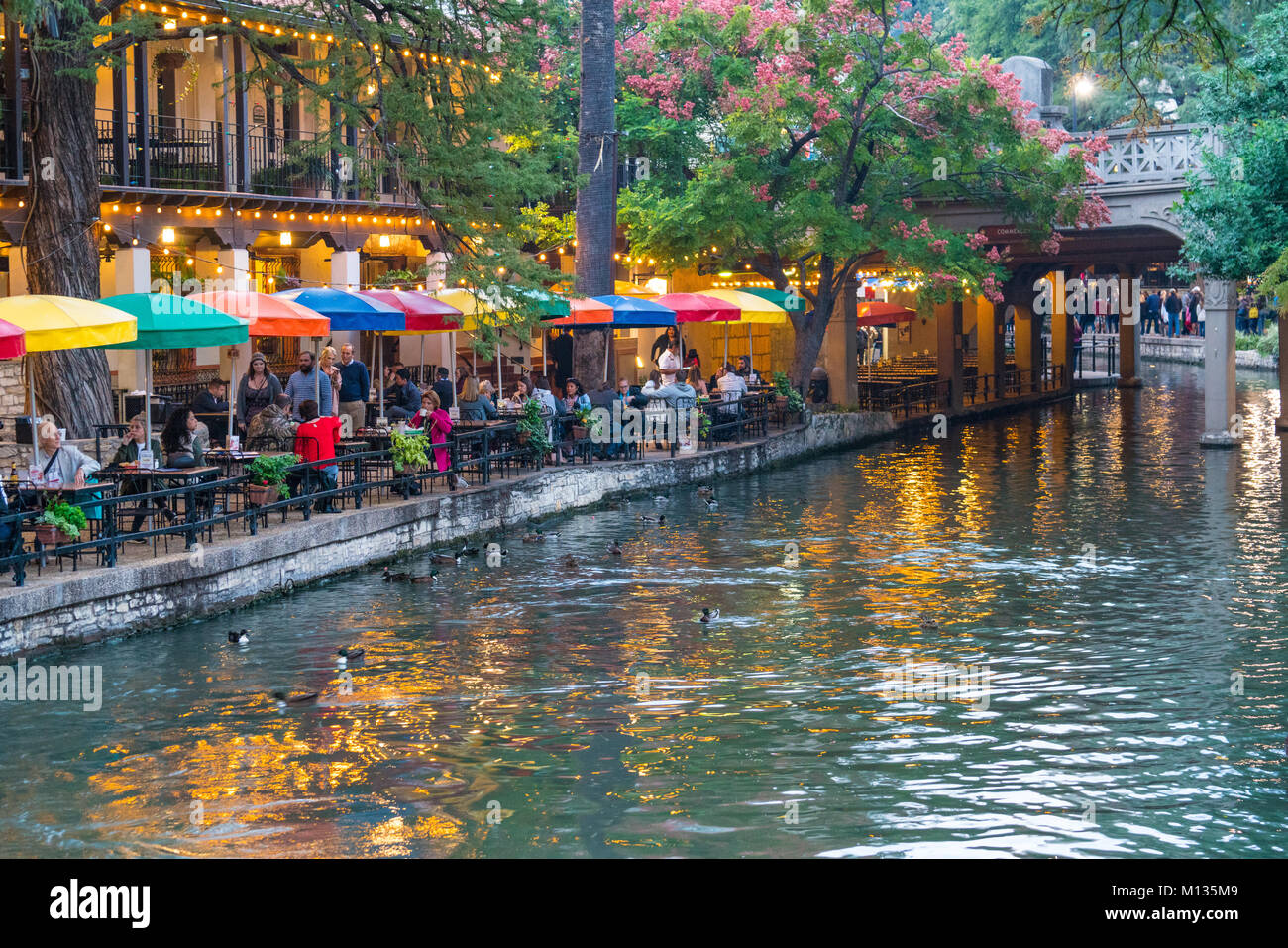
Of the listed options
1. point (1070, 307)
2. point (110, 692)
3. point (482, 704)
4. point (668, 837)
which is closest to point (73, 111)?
point (110, 692)

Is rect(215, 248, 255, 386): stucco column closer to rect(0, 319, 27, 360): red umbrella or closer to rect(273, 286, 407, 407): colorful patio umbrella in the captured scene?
rect(273, 286, 407, 407): colorful patio umbrella

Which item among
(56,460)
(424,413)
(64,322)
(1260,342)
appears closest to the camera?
(64,322)

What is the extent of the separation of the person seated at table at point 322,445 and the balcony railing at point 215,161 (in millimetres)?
6257

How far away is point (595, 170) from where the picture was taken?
28984 mm

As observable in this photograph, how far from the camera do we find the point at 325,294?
21.3 metres

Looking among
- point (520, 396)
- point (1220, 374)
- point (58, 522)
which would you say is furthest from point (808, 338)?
point (58, 522)

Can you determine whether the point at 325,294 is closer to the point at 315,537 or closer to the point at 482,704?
the point at 315,537

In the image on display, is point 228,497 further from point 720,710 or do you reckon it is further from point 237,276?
point 237,276

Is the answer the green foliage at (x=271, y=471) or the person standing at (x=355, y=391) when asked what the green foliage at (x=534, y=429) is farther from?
the green foliage at (x=271, y=471)

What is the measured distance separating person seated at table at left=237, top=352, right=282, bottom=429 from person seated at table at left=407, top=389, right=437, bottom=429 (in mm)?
1869

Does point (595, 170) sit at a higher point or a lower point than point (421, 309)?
higher

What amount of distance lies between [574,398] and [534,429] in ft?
8.58

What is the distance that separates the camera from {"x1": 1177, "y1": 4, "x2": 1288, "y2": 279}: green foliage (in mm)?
26219
